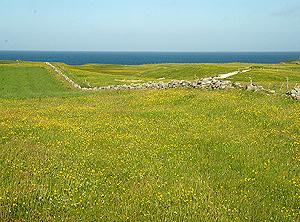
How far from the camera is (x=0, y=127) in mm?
18312

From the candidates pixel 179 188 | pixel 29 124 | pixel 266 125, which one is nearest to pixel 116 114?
pixel 29 124

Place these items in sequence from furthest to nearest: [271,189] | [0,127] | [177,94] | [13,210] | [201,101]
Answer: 1. [177,94]
2. [201,101]
3. [0,127]
4. [271,189]
5. [13,210]

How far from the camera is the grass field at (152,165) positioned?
1018cm

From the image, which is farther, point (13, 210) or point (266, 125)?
point (266, 125)

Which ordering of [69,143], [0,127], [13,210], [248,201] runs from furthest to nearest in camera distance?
1. [0,127]
2. [69,143]
3. [248,201]
4. [13,210]

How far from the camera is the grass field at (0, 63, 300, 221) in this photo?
1018cm

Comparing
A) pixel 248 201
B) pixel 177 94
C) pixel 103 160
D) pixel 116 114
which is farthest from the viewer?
pixel 177 94

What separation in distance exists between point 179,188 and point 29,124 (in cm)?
1096

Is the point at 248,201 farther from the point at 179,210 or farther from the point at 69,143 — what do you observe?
the point at 69,143

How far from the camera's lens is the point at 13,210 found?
9695 millimetres

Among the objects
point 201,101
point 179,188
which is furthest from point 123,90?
point 179,188

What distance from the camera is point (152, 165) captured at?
13648 millimetres

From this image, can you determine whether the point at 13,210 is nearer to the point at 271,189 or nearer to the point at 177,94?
the point at 271,189

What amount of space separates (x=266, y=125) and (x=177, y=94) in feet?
39.8
